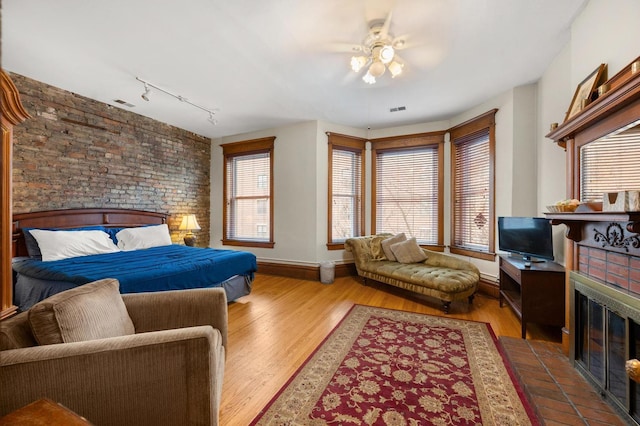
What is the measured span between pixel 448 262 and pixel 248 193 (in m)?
3.49

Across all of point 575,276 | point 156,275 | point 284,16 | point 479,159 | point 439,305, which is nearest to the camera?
point 575,276

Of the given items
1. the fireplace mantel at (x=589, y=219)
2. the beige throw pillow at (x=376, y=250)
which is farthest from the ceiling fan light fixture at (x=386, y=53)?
the beige throw pillow at (x=376, y=250)

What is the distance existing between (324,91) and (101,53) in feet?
7.52

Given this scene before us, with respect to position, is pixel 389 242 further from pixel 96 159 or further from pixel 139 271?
pixel 96 159

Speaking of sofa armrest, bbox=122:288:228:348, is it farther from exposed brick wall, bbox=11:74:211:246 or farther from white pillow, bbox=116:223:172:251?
exposed brick wall, bbox=11:74:211:246

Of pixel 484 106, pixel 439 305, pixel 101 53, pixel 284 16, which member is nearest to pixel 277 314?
pixel 439 305

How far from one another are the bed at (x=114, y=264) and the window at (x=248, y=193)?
53.7 inches

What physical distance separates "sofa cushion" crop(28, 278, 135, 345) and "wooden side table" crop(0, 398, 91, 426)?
1.52ft

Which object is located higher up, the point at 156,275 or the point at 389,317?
the point at 156,275

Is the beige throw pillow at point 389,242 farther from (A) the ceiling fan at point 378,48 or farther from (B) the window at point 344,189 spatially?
(A) the ceiling fan at point 378,48

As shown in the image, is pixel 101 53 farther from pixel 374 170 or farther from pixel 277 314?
pixel 374 170

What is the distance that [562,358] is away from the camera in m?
2.31

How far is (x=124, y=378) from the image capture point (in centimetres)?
136

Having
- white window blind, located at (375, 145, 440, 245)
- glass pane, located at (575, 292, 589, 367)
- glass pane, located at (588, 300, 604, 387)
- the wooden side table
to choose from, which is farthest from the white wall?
the wooden side table
